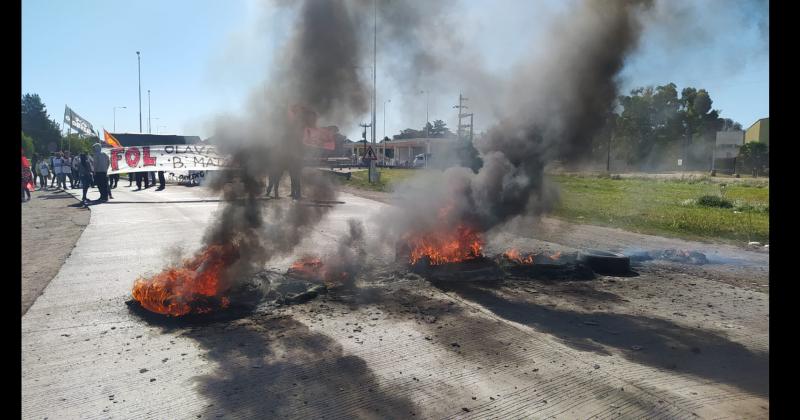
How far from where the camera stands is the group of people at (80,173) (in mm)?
17000

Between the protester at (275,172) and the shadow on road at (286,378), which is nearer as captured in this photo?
the shadow on road at (286,378)

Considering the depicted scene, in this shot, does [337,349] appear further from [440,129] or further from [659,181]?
[659,181]

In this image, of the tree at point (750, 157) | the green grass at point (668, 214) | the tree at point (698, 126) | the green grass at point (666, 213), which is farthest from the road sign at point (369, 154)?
the tree at point (698, 126)

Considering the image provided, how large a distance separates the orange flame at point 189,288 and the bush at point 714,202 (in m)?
17.1

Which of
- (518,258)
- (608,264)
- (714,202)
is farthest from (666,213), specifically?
(518,258)

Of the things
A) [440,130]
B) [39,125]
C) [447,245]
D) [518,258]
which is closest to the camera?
[447,245]

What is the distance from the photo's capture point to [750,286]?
7.15 m

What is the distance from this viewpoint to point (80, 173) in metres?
20.4

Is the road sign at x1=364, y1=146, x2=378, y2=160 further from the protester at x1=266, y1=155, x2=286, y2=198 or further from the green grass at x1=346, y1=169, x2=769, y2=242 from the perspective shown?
A: the protester at x1=266, y1=155, x2=286, y2=198

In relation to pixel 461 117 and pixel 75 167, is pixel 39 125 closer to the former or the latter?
pixel 75 167

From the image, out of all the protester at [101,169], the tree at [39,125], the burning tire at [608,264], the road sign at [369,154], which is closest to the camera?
the burning tire at [608,264]

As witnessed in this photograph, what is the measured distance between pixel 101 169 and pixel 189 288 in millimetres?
13879

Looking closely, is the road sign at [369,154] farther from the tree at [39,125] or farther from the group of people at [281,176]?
the tree at [39,125]
